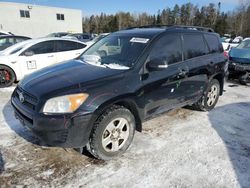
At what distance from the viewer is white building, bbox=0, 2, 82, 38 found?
108ft

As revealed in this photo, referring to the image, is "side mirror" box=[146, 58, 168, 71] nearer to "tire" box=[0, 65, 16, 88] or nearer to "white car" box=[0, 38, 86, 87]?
"white car" box=[0, 38, 86, 87]

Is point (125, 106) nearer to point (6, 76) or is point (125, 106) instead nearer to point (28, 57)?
point (28, 57)

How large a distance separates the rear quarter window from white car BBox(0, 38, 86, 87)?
486cm

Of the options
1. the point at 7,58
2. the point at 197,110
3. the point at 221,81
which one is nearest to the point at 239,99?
the point at 221,81

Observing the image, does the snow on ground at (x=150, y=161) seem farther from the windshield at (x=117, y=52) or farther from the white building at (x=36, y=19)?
the white building at (x=36, y=19)

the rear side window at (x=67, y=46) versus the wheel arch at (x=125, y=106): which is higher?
the rear side window at (x=67, y=46)

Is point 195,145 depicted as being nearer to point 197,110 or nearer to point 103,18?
point 197,110

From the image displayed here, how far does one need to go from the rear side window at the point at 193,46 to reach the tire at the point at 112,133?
5.96 feet

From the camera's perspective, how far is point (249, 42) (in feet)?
31.0

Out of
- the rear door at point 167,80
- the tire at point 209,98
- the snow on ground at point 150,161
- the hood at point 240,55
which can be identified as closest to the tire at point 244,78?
the hood at point 240,55

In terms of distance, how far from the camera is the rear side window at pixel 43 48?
7616 millimetres

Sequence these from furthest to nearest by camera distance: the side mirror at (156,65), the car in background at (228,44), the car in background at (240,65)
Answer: the car in background at (228,44), the car in background at (240,65), the side mirror at (156,65)

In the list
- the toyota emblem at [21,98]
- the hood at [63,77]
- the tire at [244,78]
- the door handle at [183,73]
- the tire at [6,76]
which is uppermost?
the hood at [63,77]

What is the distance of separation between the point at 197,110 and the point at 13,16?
113 ft
